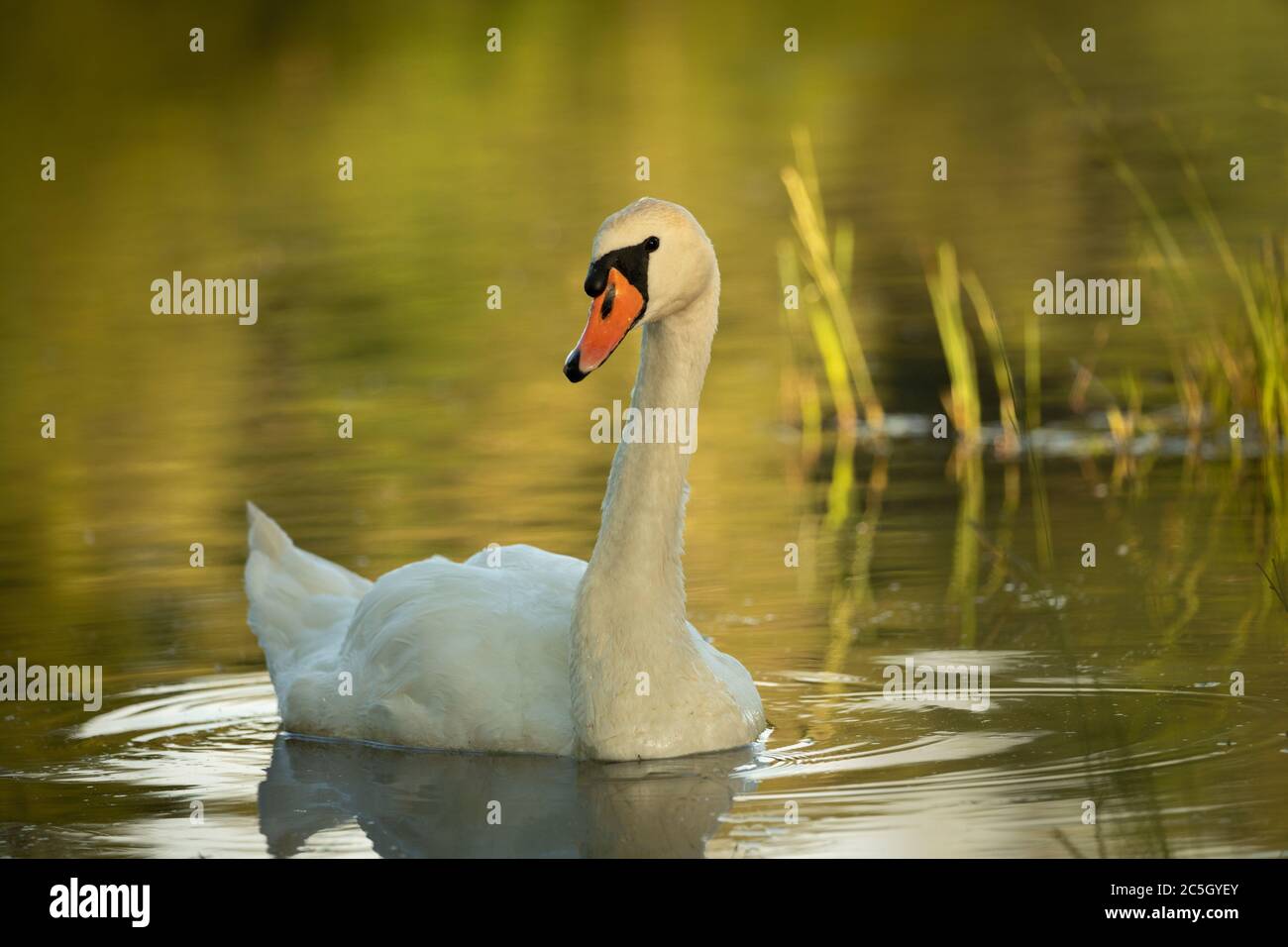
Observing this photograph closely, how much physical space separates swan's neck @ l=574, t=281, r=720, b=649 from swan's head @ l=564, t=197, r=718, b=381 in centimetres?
20

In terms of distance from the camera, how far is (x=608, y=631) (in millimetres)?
8750

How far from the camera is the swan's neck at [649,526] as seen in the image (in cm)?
877

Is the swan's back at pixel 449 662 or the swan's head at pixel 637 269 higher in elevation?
the swan's head at pixel 637 269

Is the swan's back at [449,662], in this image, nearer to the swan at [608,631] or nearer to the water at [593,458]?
the swan at [608,631]

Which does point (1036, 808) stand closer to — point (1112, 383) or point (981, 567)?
point (981, 567)

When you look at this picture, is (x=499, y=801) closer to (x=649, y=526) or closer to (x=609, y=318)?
(x=649, y=526)

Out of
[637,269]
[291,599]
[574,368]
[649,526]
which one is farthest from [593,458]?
[574,368]

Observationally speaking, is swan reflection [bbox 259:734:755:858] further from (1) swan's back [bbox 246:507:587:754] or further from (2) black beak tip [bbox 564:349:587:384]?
(2) black beak tip [bbox 564:349:587:384]

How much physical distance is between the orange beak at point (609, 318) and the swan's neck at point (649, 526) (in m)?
0.37

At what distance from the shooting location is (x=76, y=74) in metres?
35.4

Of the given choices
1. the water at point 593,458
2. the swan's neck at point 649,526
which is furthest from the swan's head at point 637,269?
the water at point 593,458
